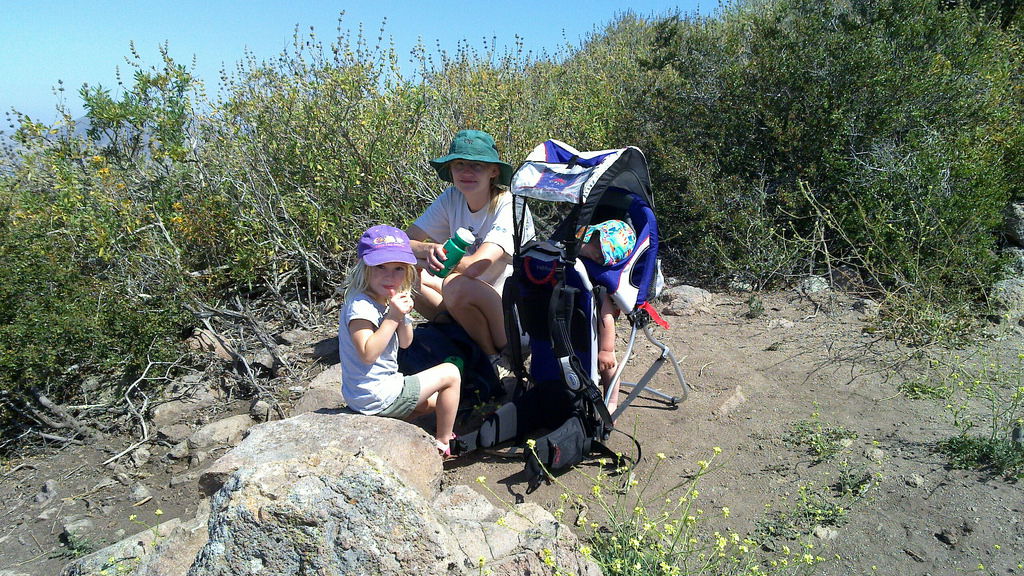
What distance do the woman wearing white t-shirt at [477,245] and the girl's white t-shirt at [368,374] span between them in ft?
2.49

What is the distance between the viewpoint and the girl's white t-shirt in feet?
10.8

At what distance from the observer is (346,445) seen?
3.01 metres

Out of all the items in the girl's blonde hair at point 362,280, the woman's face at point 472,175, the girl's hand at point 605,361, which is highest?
the woman's face at point 472,175

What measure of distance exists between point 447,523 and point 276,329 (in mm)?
3751

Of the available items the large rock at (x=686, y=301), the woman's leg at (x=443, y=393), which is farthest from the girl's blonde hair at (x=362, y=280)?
the large rock at (x=686, y=301)

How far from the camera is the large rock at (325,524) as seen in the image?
1.85 m

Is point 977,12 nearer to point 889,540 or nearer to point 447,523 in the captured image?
point 889,540

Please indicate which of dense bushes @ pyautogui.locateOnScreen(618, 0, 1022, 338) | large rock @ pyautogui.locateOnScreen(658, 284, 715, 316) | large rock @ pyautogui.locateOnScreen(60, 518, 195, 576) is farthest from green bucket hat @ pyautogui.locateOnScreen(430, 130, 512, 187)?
dense bushes @ pyautogui.locateOnScreen(618, 0, 1022, 338)

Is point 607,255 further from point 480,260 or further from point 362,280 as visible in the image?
point 362,280

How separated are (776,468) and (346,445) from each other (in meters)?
2.13

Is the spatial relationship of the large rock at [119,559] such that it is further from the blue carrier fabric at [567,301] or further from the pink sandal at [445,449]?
the blue carrier fabric at [567,301]

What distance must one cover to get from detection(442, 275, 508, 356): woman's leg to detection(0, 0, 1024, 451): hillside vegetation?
183 centimetres

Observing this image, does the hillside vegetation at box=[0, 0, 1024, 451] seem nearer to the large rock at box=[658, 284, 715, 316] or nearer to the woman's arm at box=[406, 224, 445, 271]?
the large rock at box=[658, 284, 715, 316]

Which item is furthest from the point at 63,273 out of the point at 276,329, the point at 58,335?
the point at 276,329
